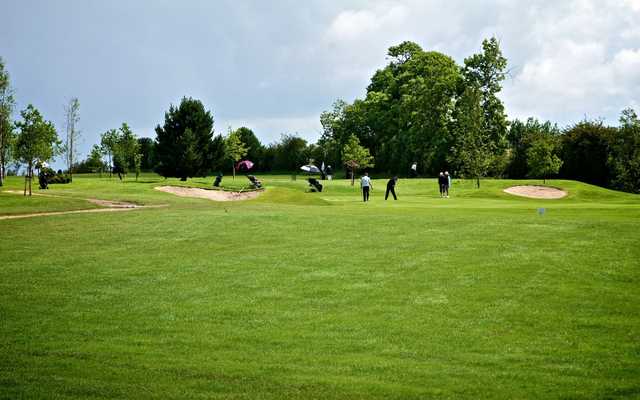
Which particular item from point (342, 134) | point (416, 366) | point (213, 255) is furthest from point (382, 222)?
point (342, 134)

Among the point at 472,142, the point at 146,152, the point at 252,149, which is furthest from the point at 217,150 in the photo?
the point at 146,152

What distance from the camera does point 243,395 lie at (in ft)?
28.0

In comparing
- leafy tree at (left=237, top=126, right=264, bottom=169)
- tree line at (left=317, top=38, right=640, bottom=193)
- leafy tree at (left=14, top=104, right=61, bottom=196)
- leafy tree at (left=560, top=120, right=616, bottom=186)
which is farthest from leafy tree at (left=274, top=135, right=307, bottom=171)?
leafy tree at (left=14, top=104, right=61, bottom=196)

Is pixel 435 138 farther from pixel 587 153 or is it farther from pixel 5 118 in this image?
pixel 5 118

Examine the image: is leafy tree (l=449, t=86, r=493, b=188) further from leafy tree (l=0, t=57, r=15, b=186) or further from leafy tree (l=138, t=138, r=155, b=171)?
leafy tree (l=138, t=138, r=155, b=171)

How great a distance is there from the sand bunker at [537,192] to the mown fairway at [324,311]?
3300 centimetres

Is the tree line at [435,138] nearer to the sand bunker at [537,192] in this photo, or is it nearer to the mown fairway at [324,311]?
the sand bunker at [537,192]

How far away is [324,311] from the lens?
41.8ft

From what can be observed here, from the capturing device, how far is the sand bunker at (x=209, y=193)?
1752 inches

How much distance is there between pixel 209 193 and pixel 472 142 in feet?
90.8


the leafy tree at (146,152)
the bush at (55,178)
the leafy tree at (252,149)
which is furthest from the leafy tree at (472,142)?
the leafy tree at (146,152)

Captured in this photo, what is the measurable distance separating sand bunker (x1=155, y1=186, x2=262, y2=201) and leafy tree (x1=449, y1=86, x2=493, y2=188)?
79.2 feet

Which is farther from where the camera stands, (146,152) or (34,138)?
(146,152)

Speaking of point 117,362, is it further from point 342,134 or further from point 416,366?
point 342,134
